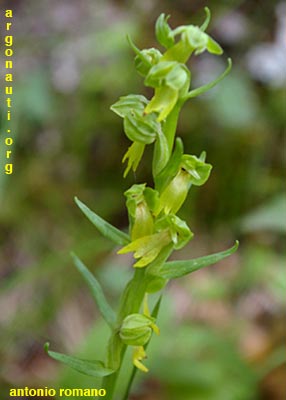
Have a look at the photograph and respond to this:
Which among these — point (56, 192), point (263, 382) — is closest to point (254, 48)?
point (56, 192)

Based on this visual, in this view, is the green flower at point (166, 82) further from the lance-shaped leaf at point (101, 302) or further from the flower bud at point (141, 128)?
the lance-shaped leaf at point (101, 302)

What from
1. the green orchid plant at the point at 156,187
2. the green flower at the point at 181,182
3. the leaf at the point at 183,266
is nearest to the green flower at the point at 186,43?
the green orchid plant at the point at 156,187

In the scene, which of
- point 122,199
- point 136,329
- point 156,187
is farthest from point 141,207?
point 122,199

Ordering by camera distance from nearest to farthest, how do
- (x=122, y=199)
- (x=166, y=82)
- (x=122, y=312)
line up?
(x=166, y=82) → (x=122, y=312) → (x=122, y=199)

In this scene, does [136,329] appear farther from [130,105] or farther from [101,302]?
[130,105]

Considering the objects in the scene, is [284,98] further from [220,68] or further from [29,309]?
[29,309]

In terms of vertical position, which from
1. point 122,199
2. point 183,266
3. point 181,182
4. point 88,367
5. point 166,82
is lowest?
point 122,199

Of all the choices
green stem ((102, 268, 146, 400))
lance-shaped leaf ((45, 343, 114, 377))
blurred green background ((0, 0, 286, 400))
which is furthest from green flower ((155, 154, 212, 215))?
blurred green background ((0, 0, 286, 400))
